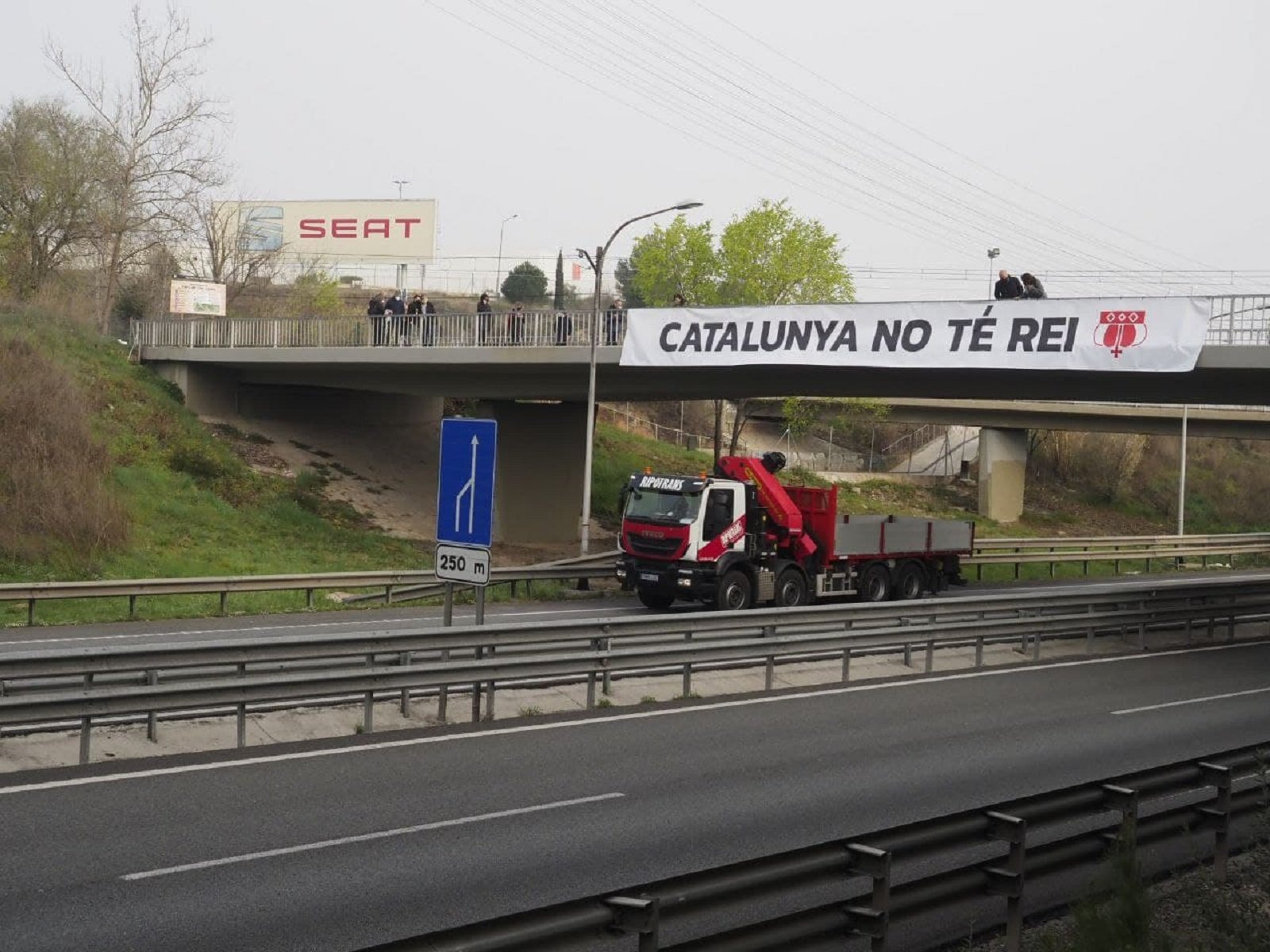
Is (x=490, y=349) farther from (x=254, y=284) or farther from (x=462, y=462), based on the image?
(x=254, y=284)

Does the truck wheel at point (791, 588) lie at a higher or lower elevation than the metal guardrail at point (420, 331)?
lower

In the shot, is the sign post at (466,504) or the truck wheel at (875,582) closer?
the sign post at (466,504)

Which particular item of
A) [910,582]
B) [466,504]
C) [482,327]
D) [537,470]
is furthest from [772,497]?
[537,470]

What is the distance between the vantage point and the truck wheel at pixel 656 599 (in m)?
27.1

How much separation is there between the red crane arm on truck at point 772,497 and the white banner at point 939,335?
95.8 inches

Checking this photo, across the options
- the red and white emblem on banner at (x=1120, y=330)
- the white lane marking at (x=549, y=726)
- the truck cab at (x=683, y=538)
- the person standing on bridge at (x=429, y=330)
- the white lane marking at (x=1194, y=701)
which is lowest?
the white lane marking at (x=549, y=726)

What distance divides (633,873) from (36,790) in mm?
4452

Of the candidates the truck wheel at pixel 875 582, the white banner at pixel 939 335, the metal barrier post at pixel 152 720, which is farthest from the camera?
the truck wheel at pixel 875 582

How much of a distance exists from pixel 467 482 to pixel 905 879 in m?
6.10

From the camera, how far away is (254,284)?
234ft

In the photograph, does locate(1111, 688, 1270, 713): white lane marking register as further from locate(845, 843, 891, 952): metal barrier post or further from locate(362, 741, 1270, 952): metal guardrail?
locate(845, 843, 891, 952): metal barrier post

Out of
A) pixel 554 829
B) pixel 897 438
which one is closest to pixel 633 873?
pixel 554 829

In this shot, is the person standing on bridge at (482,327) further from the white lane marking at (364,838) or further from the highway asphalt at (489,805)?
the white lane marking at (364,838)

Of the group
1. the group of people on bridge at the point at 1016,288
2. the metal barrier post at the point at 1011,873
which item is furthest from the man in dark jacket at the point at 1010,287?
the metal barrier post at the point at 1011,873
